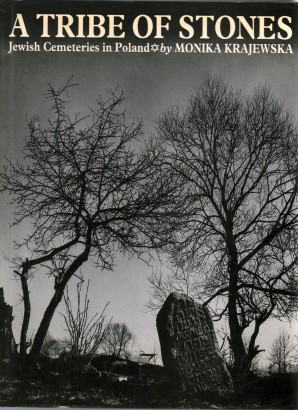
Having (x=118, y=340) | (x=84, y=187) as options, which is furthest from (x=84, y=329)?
(x=84, y=187)

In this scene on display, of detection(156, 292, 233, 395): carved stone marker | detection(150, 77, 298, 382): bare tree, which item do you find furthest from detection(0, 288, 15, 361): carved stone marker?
detection(150, 77, 298, 382): bare tree

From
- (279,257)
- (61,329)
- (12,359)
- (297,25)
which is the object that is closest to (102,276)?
(61,329)

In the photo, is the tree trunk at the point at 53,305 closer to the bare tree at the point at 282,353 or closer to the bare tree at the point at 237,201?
the bare tree at the point at 237,201

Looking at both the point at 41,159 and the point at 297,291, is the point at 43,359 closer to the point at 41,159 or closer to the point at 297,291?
the point at 41,159

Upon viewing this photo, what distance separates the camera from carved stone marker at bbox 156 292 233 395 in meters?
5.23

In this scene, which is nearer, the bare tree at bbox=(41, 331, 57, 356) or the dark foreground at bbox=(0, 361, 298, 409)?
the dark foreground at bbox=(0, 361, 298, 409)

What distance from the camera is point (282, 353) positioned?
5.16m

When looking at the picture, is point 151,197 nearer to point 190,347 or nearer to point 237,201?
point 237,201

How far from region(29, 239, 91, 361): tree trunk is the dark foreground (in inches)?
7.3

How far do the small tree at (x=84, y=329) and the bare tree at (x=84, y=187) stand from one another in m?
0.34

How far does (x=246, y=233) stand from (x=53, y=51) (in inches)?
97.1

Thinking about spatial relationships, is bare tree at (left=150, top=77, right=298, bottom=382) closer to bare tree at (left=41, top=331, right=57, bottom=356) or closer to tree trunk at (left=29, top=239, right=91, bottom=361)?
tree trunk at (left=29, top=239, right=91, bottom=361)

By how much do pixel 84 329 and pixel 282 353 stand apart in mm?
1764

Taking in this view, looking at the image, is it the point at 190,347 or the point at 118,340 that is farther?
the point at 190,347
